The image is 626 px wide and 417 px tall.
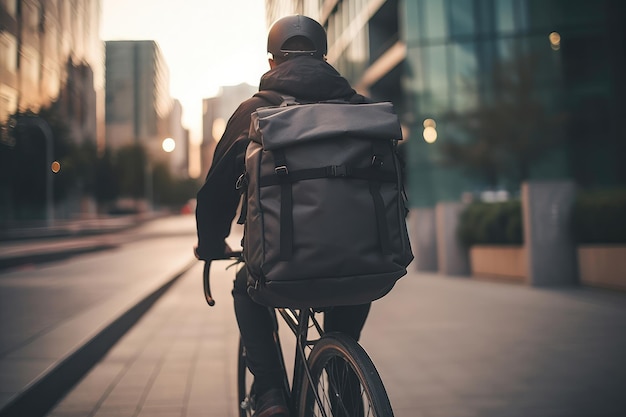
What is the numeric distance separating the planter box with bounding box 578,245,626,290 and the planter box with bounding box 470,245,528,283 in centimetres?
98

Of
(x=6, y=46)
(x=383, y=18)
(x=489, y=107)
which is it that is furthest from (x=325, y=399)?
(x=383, y=18)

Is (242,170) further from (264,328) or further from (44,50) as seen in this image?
(44,50)

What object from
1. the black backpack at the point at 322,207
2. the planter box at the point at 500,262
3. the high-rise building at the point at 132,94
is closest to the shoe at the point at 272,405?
the black backpack at the point at 322,207

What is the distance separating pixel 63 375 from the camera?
4359mm

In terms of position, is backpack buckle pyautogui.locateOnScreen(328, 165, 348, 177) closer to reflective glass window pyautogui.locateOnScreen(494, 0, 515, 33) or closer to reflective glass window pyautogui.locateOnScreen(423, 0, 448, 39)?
reflective glass window pyautogui.locateOnScreen(494, 0, 515, 33)

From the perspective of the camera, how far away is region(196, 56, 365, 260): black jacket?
233 centimetres

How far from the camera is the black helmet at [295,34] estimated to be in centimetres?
252

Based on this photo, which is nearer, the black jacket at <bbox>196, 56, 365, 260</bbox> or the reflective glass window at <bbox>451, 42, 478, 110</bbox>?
the black jacket at <bbox>196, 56, 365, 260</bbox>

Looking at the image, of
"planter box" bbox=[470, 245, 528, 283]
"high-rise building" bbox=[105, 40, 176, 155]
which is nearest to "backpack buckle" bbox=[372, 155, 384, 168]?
"planter box" bbox=[470, 245, 528, 283]

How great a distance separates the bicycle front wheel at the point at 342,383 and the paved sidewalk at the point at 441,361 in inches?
62.9

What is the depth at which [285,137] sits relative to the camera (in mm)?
2004

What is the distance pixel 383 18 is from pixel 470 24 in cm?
653

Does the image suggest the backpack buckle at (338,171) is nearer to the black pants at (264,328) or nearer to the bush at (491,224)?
the black pants at (264,328)

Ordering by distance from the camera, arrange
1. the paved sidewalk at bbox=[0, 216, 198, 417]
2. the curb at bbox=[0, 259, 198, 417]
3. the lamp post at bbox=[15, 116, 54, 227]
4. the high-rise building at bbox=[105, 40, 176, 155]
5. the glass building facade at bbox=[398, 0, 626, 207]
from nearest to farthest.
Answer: the curb at bbox=[0, 259, 198, 417], the paved sidewalk at bbox=[0, 216, 198, 417], the glass building facade at bbox=[398, 0, 626, 207], the lamp post at bbox=[15, 116, 54, 227], the high-rise building at bbox=[105, 40, 176, 155]
